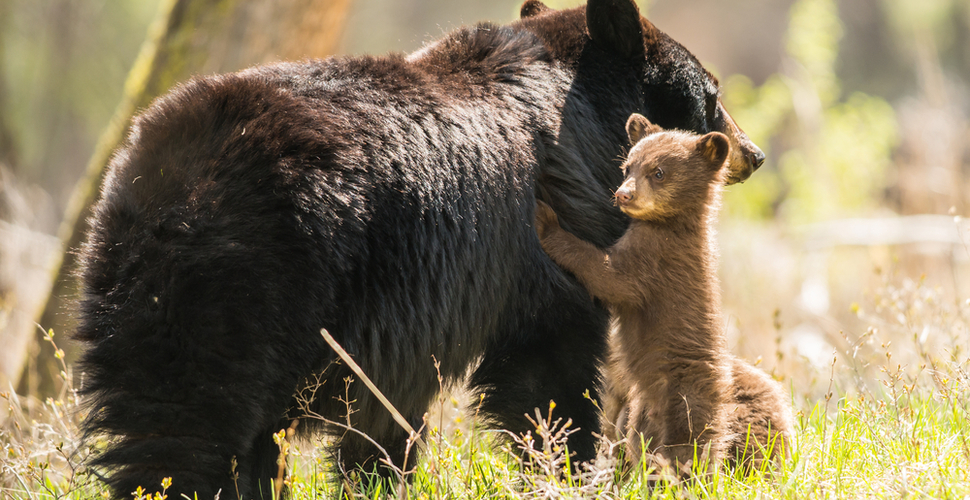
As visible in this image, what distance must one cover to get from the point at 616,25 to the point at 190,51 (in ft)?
10.1

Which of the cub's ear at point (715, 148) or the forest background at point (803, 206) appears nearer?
the cub's ear at point (715, 148)

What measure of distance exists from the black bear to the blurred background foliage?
96 cm

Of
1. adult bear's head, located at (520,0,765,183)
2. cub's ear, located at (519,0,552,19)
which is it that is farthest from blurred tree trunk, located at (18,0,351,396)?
adult bear's head, located at (520,0,765,183)

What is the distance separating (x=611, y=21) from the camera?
3449 mm

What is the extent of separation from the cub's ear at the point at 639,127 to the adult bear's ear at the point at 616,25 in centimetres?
43

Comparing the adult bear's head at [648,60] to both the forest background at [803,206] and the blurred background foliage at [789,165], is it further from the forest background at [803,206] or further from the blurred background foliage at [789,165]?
the forest background at [803,206]

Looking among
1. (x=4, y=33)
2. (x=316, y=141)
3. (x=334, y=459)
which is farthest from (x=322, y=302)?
(x=4, y=33)

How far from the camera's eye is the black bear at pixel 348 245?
2.25 metres

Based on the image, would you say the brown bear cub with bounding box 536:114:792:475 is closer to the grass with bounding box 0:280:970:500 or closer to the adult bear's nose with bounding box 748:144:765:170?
the grass with bounding box 0:280:970:500

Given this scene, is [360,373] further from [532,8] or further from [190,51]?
[190,51]

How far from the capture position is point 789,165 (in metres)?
11.3

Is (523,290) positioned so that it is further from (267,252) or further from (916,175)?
(916,175)

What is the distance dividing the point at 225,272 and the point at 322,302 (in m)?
0.30

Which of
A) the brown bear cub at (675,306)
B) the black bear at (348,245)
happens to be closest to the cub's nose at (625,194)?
the brown bear cub at (675,306)
